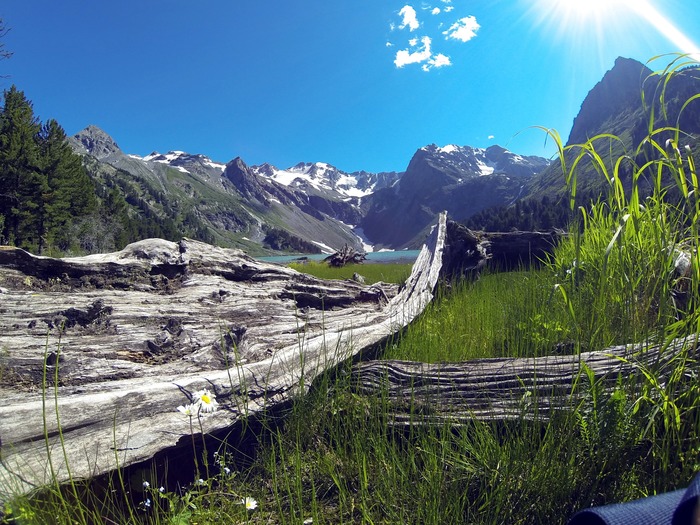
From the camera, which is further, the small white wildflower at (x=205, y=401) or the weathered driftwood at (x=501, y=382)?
the small white wildflower at (x=205, y=401)

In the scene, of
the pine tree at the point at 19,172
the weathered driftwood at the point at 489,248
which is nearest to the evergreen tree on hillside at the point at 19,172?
the pine tree at the point at 19,172

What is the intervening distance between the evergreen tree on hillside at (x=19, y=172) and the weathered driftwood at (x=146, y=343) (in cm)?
4310

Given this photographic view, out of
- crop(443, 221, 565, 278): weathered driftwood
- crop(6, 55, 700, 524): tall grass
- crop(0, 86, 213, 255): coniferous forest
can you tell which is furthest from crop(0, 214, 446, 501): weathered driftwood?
crop(0, 86, 213, 255): coniferous forest

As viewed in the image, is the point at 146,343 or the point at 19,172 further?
the point at 19,172

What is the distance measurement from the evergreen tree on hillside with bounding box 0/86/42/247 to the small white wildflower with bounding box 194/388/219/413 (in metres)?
46.1

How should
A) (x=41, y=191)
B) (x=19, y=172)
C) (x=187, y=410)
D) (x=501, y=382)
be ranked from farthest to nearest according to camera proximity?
(x=41, y=191)
(x=19, y=172)
(x=501, y=382)
(x=187, y=410)

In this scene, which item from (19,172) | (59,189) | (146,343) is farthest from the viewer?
(59,189)

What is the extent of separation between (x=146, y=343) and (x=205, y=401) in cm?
153

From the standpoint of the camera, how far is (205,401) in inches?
83.0

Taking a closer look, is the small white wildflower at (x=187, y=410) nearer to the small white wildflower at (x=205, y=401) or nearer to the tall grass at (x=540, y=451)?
the small white wildflower at (x=205, y=401)

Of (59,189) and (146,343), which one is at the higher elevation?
(59,189)

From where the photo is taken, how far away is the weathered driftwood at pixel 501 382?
1.89 meters

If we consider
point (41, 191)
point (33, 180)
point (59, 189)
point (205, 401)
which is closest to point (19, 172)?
point (33, 180)

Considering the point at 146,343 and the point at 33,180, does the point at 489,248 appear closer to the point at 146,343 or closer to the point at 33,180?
the point at 146,343
